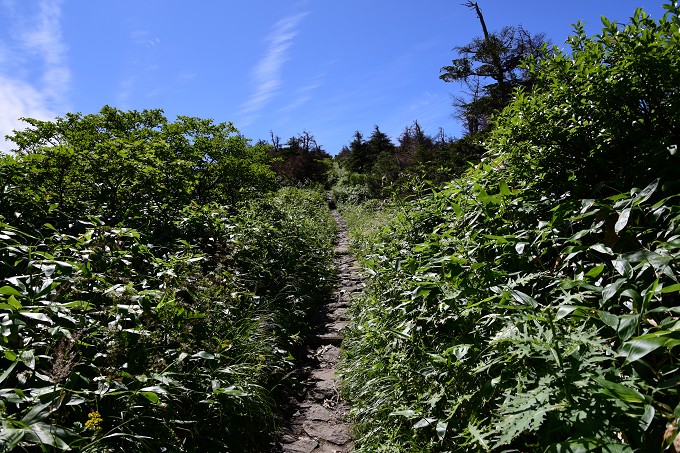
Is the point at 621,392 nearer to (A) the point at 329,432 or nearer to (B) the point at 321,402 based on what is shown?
(A) the point at 329,432

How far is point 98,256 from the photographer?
3148 mm

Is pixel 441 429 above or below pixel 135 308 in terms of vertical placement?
below

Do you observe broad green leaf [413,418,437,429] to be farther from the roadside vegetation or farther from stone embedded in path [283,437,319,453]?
stone embedded in path [283,437,319,453]

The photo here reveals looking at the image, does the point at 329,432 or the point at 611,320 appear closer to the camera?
the point at 611,320

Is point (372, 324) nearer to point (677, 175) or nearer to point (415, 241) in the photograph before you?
point (415, 241)

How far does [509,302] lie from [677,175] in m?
1.30

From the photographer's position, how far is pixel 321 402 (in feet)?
12.6

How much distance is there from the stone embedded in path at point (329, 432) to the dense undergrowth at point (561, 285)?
0.18 m

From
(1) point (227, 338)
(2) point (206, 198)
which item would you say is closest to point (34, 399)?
(1) point (227, 338)

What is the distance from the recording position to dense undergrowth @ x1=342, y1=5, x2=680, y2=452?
142 cm

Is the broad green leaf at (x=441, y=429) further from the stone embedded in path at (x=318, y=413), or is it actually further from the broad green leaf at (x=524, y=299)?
the stone embedded in path at (x=318, y=413)

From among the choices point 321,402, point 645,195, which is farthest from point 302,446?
point 645,195

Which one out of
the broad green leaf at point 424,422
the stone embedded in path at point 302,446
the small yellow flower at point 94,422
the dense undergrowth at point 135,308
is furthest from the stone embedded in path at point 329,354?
the small yellow flower at point 94,422

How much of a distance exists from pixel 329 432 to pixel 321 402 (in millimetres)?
510
